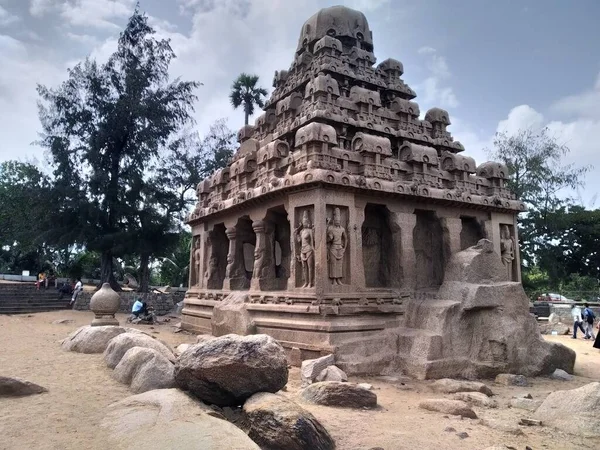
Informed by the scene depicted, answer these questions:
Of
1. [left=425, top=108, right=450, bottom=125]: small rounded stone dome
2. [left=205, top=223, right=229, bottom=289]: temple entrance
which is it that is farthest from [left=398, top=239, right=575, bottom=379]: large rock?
[left=205, top=223, right=229, bottom=289]: temple entrance

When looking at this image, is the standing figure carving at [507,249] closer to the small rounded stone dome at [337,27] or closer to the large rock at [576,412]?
the large rock at [576,412]

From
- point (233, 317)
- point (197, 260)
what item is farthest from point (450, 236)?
point (197, 260)

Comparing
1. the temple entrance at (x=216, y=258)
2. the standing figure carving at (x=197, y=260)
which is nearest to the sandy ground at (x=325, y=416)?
the temple entrance at (x=216, y=258)

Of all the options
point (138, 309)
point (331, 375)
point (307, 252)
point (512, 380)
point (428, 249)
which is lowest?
point (512, 380)

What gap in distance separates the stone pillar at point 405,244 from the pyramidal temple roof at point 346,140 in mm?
614

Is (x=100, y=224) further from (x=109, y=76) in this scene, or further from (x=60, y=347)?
(x=60, y=347)

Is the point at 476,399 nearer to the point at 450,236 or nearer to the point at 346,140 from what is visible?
the point at 450,236

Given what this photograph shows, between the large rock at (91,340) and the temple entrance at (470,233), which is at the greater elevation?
the temple entrance at (470,233)

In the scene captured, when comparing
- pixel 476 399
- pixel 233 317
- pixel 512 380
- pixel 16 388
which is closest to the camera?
pixel 16 388

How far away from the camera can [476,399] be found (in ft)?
22.6

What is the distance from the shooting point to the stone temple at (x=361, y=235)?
29.9 ft

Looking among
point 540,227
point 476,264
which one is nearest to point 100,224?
point 476,264

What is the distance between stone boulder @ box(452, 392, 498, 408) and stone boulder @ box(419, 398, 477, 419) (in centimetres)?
67

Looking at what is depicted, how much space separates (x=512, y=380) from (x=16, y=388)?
8322mm
